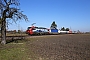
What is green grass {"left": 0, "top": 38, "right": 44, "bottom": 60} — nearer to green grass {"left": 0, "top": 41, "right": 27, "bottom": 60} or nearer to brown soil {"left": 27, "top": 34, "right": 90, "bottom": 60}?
green grass {"left": 0, "top": 41, "right": 27, "bottom": 60}

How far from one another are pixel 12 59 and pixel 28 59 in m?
1.06

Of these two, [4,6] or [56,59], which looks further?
[4,6]

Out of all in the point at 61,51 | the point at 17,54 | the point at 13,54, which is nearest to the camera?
the point at 13,54

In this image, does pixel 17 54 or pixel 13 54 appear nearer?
pixel 13 54

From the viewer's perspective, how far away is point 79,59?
34.7ft

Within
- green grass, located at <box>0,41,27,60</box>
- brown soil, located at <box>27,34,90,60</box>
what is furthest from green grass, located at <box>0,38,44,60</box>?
brown soil, located at <box>27,34,90,60</box>

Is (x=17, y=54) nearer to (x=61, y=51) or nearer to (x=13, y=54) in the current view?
(x=13, y=54)

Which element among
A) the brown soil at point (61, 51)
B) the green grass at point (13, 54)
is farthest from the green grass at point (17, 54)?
the brown soil at point (61, 51)

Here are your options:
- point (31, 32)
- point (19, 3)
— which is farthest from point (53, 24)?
point (19, 3)

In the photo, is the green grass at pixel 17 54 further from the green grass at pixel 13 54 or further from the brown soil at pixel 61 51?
the brown soil at pixel 61 51

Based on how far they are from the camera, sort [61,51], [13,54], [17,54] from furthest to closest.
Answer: [61,51] → [17,54] → [13,54]

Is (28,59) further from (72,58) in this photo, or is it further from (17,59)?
(72,58)

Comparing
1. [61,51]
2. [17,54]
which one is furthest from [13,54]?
[61,51]

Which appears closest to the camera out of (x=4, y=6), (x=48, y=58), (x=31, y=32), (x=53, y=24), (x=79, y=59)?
(x=79, y=59)
